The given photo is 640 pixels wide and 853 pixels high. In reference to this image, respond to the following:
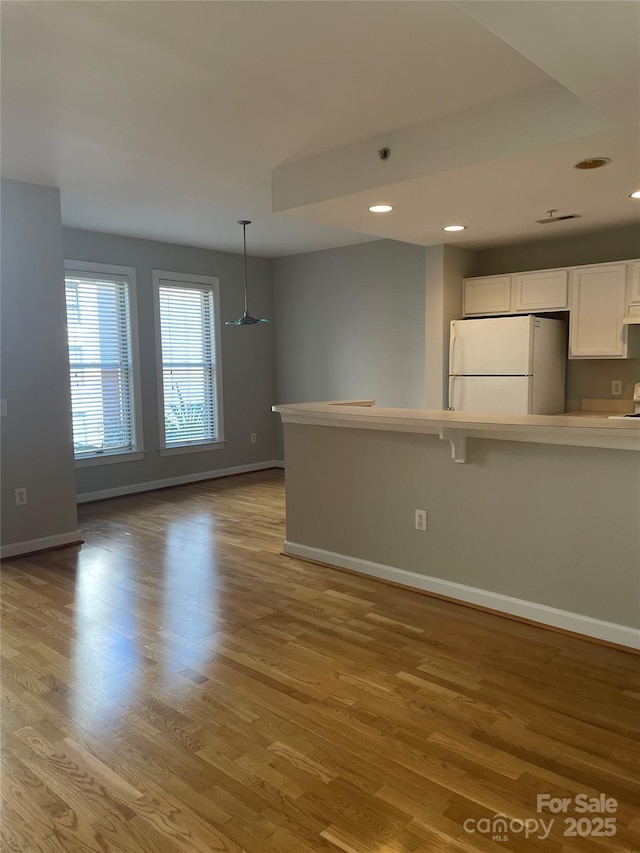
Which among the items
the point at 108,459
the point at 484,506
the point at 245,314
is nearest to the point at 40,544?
the point at 108,459

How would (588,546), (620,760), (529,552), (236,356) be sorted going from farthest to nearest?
(236,356) < (529,552) < (588,546) < (620,760)

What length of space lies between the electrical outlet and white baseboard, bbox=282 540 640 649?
0.28 meters

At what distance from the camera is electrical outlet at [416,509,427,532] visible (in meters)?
3.44

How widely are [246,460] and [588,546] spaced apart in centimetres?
518

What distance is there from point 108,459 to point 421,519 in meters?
3.77

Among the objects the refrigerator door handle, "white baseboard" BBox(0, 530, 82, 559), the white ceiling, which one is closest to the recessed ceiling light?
the white ceiling

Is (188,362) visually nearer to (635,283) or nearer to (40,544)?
(40,544)

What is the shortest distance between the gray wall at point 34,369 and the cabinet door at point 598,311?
155 inches

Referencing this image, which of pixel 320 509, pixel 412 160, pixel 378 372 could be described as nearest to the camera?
pixel 412 160

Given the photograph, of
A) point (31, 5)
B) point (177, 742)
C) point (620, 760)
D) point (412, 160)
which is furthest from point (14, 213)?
point (620, 760)

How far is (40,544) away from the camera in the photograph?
446 centimetres

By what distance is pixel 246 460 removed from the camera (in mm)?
7543

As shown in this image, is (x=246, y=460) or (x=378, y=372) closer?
(x=378, y=372)

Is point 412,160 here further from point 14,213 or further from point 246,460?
point 246,460
